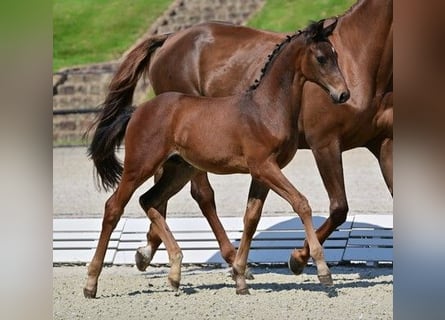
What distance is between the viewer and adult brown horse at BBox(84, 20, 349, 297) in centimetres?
523

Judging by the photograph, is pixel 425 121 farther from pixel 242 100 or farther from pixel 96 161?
pixel 96 161

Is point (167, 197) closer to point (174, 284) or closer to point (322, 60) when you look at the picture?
point (174, 284)

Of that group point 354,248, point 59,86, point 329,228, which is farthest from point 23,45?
point 59,86

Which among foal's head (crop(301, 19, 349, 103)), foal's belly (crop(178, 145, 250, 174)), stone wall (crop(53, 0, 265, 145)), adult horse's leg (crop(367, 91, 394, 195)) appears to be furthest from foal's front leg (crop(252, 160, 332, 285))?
stone wall (crop(53, 0, 265, 145))

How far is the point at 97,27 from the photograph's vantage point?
1399 cm

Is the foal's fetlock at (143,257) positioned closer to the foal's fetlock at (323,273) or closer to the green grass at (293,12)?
the foal's fetlock at (323,273)

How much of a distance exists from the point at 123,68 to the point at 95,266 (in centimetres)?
153

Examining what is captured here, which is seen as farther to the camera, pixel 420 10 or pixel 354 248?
pixel 354 248

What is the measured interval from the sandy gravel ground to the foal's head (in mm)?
1157

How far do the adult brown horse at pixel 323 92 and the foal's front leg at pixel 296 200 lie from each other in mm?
772

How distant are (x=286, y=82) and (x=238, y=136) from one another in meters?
0.39

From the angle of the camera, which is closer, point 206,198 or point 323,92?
point 323,92

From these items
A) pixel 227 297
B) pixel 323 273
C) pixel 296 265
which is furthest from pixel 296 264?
pixel 323 273

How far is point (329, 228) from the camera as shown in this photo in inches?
237
